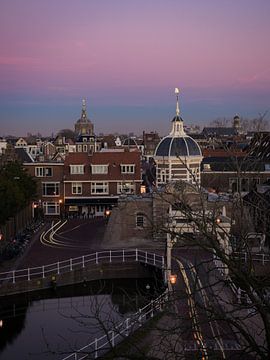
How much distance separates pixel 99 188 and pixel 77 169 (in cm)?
318

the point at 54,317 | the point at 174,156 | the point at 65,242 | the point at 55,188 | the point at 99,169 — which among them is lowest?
the point at 54,317

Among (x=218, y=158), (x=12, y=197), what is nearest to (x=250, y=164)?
(x=12, y=197)

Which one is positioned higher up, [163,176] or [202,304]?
[163,176]

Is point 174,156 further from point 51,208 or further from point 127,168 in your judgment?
point 51,208

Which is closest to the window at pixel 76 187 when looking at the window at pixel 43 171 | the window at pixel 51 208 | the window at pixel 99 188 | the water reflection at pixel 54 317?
the window at pixel 99 188

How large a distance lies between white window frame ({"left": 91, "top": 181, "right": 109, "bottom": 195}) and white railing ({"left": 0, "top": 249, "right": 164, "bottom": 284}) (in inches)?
788

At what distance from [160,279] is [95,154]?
25.7 m

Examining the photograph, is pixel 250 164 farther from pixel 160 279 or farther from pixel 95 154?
pixel 95 154

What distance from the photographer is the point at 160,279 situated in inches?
1492

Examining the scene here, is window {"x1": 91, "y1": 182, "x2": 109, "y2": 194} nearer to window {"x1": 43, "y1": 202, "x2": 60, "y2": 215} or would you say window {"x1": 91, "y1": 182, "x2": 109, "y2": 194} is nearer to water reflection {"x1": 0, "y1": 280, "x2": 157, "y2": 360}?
window {"x1": 43, "y1": 202, "x2": 60, "y2": 215}

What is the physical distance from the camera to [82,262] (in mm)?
37312

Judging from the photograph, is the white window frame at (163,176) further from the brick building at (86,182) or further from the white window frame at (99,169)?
the white window frame at (99,169)

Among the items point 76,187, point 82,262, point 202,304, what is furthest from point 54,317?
point 76,187

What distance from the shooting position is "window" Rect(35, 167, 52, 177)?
6066 cm
